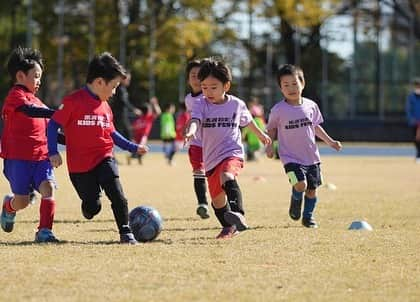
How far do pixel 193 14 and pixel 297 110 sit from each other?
30.6 m

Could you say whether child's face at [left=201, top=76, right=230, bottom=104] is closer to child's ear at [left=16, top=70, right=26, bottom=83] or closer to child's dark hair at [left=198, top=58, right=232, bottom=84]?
child's dark hair at [left=198, top=58, right=232, bottom=84]

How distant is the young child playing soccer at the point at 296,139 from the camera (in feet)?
36.0

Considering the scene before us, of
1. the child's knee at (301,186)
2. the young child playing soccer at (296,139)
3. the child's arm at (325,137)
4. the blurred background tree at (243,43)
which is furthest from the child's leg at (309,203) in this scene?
the blurred background tree at (243,43)

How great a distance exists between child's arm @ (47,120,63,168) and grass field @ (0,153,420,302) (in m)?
0.72

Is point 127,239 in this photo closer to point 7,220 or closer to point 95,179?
point 95,179

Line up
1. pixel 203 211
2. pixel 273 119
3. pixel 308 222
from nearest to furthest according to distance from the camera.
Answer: pixel 308 222
pixel 273 119
pixel 203 211

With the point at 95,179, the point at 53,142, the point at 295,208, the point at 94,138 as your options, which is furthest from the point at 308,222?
the point at 53,142

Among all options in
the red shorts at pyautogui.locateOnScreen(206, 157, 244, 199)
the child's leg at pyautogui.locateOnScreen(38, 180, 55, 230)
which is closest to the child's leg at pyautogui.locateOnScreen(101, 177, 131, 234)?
the child's leg at pyautogui.locateOnScreen(38, 180, 55, 230)

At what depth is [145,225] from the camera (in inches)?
368

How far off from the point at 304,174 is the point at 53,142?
10.2 ft

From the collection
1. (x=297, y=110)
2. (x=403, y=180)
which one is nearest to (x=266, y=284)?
(x=297, y=110)

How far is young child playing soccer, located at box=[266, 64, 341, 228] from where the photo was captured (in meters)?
11.0

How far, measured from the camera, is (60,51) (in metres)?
42.1

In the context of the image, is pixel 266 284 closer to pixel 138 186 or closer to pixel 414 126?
pixel 138 186
